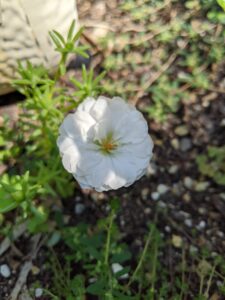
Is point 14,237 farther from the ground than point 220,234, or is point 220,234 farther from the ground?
point 14,237

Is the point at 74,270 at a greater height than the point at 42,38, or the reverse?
the point at 42,38

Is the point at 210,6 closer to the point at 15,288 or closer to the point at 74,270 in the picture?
the point at 74,270

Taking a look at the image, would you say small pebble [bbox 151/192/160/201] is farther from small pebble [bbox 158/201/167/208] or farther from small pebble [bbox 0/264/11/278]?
small pebble [bbox 0/264/11/278]

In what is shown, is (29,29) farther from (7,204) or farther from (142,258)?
(142,258)

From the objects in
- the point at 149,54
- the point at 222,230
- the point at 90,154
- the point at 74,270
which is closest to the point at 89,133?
the point at 90,154

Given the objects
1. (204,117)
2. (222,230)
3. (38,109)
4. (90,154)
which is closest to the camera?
(90,154)

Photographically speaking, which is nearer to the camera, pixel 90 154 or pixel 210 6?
pixel 90 154

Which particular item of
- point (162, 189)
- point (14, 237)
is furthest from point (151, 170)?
point (14, 237)

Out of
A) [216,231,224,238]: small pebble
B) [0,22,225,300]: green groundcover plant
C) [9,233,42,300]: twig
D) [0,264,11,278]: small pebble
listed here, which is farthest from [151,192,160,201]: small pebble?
[0,264,11,278]: small pebble
